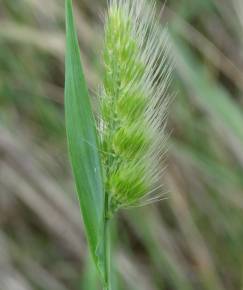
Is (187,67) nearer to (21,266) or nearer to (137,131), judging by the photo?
(21,266)

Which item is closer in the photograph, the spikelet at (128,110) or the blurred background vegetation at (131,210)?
the spikelet at (128,110)

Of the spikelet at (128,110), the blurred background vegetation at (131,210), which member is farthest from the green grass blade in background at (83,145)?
the blurred background vegetation at (131,210)

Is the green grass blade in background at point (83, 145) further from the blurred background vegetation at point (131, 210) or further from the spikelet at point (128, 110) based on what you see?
the blurred background vegetation at point (131, 210)

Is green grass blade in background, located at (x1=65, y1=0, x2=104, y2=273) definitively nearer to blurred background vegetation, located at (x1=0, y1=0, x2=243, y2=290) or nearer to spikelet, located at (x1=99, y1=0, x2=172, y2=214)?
spikelet, located at (x1=99, y1=0, x2=172, y2=214)

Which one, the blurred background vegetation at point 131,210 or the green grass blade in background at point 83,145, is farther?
the blurred background vegetation at point 131,210

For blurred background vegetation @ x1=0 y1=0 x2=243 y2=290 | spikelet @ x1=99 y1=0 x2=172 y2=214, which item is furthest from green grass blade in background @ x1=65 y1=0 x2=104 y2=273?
blurred background vegetation @ x1=0 y1=0 x2=243 y2=290
